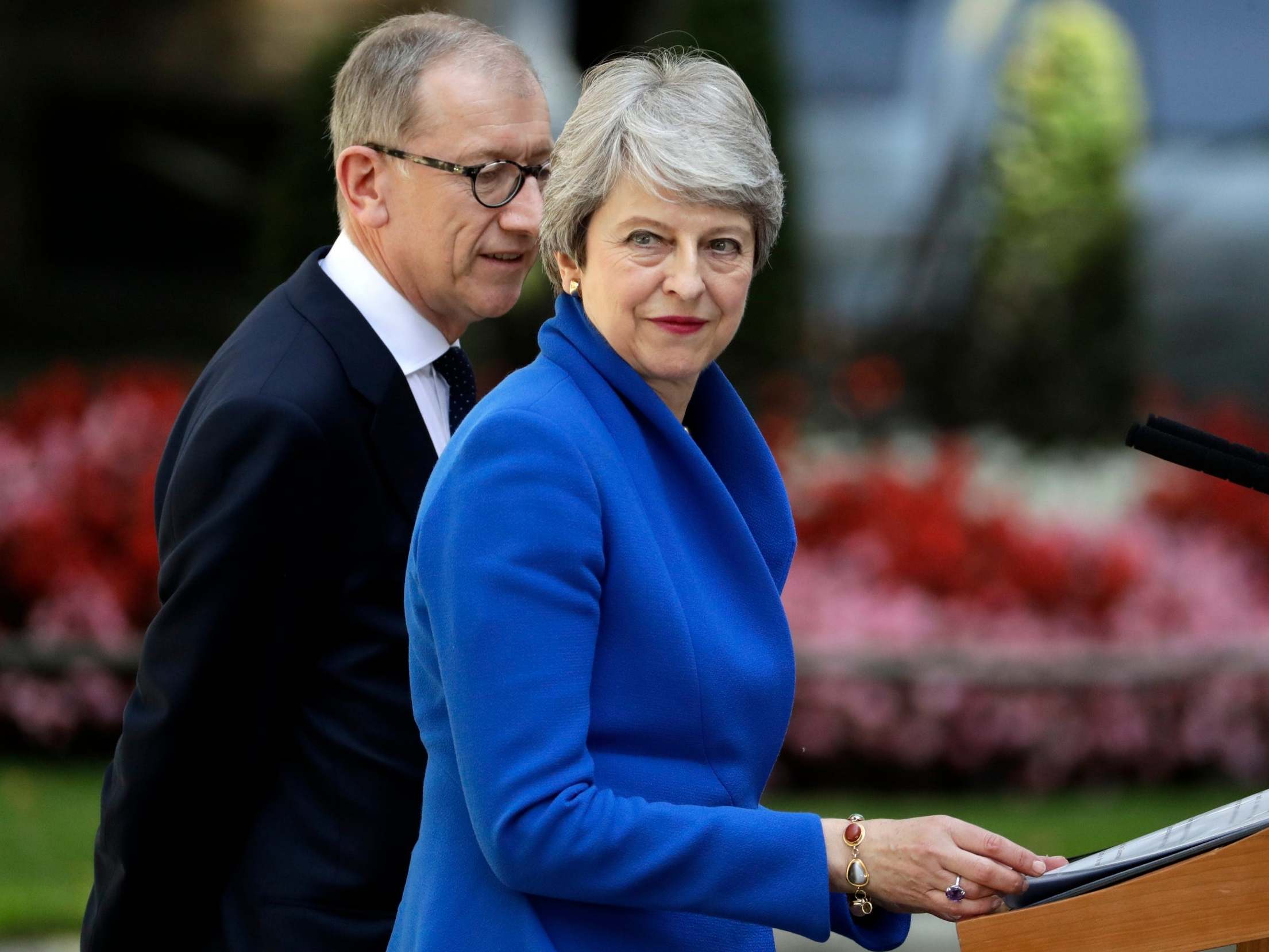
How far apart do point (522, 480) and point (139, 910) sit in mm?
923

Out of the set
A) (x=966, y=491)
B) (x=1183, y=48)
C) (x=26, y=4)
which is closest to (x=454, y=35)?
(x=966, y=491)

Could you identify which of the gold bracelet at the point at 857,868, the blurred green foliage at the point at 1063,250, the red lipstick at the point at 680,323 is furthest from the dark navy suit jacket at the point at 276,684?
the blurred green foliage at the point at 1063,250

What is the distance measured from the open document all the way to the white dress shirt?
112cm

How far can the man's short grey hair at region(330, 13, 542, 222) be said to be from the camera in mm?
2473

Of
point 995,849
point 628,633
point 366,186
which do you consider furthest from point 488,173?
point 995,849

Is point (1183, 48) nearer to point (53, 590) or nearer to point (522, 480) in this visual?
point (53, 590)

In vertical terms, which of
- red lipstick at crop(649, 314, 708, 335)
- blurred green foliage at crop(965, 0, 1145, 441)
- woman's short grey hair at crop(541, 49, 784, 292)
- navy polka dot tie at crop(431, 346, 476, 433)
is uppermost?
blurred green foliage at crop(965, 0, 1145, 441)

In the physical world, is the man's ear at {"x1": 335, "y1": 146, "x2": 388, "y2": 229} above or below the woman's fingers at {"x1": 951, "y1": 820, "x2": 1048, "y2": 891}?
above

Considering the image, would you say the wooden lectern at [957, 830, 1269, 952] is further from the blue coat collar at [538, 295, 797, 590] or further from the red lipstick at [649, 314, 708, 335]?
the red lipstick at [649, 314, 708, 335]

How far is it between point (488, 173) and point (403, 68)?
0.21 metres

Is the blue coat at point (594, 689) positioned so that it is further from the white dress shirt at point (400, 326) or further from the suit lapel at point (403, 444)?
A: the white dress shirt at point (400, 326)

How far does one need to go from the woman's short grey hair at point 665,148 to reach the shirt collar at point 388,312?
0.52 meters

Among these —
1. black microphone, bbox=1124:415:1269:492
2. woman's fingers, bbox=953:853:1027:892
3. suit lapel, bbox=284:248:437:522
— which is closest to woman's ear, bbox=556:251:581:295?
suit lapel, bbox=284:248:437:522

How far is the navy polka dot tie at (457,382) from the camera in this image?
257cm
